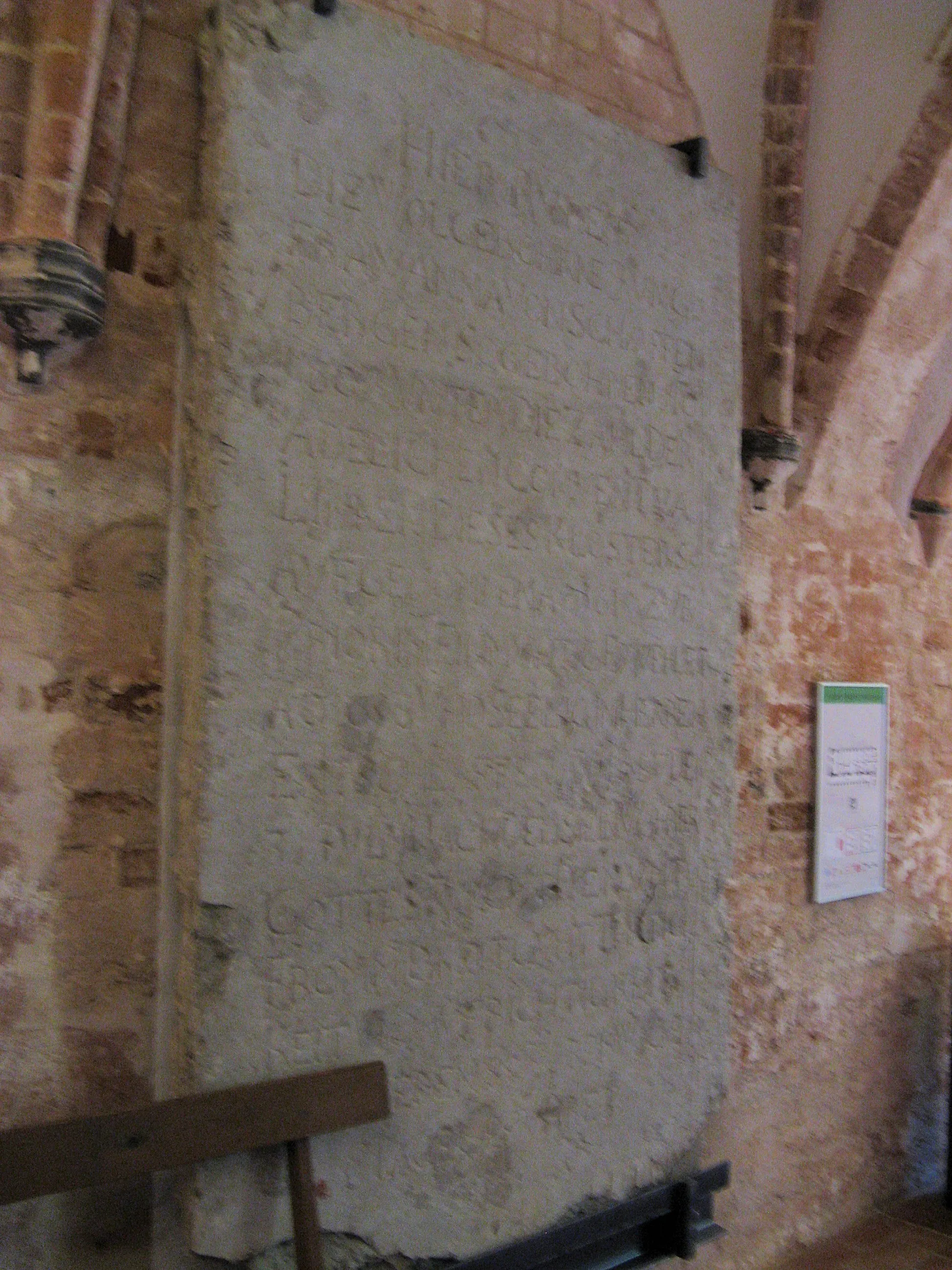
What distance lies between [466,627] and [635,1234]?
57.1 inches

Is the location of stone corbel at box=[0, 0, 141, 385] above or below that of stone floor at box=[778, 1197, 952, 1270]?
above

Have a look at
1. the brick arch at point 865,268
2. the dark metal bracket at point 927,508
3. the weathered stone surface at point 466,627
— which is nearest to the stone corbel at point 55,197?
the weathered stone surface at point 466,627

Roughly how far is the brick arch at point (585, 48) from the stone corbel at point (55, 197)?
0.75 metres

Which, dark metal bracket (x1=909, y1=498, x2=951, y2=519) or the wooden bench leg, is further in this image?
dark metal bracket (x1=909, y1=498, x2=951, y2=519)

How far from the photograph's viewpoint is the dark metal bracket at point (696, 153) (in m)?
2.52

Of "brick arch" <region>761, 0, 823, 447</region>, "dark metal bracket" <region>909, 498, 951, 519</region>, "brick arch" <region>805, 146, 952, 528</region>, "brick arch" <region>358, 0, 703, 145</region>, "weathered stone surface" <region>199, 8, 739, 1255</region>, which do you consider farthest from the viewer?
"dark metal bracket" <region>909, 498, 951, 519</region>

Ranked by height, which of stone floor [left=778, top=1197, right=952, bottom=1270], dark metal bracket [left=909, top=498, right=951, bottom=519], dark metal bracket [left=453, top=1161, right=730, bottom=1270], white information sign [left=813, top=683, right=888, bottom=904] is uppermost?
dark metal bracket [left=909, top=498, right=951, bottom=519]

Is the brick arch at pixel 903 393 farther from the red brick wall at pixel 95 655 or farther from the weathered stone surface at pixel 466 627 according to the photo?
the red brick wall at pixel 95 655

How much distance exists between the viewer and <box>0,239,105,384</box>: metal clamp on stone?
70.1 inches

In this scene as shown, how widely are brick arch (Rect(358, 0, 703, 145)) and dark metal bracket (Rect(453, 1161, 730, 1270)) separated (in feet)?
8.42

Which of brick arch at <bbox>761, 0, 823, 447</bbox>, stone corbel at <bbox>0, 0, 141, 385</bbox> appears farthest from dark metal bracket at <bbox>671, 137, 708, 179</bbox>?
stone corbel at <bbox>0, 0, 141, 385</bbox>

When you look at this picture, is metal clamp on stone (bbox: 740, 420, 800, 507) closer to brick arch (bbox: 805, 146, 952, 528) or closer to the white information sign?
brick arch (bbox: 805, 146, 952, 528)

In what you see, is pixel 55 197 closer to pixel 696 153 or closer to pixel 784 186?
pixel 696 153

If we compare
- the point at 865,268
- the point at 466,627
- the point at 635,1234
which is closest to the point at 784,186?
the point at 865,268
